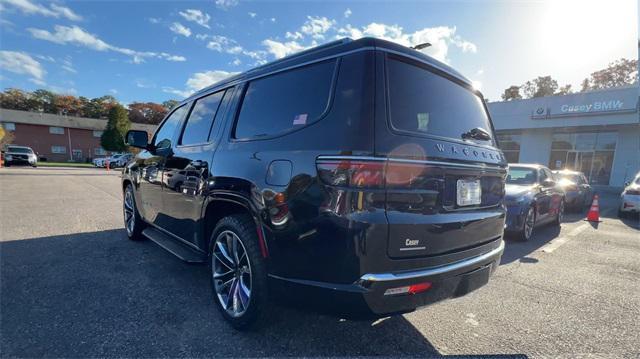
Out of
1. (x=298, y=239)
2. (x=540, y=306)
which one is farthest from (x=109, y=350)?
(x=540, y=306)

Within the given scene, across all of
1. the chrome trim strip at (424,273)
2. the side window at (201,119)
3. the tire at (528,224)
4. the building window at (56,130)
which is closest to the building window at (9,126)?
the building window at (56,130)

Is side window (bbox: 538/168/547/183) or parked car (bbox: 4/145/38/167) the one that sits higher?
side window (bbox: 538/168/547/183)

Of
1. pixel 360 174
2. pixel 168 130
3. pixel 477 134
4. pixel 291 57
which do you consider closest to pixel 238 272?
pixel 360 174

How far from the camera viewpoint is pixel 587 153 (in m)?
19.9

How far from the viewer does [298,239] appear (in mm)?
1887

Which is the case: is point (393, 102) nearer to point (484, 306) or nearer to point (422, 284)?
point (422, 284)

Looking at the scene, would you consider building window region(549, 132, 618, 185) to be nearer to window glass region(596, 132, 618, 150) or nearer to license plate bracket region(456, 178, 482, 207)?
window glass region(596, 132, 618, 150)

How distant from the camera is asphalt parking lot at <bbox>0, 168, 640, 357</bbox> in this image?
2252 millimetres

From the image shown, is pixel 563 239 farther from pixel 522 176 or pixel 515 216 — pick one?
pixel 515 216

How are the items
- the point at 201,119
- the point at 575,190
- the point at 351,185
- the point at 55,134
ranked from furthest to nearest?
1. the point at 55,134
2. the point at 575,190
3. the point at 201,119
4. the point at 351,185

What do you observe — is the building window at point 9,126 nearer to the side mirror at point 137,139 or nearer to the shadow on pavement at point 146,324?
the side mirror at point 137,139

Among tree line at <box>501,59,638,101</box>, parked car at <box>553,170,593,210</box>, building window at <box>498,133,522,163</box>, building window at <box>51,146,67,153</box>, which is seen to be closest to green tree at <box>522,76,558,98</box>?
tree line at <box>501,59,638,101</box>

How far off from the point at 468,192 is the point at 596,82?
6404 centimetres

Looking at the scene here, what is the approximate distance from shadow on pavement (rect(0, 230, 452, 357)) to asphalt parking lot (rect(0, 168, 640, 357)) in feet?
0.03
